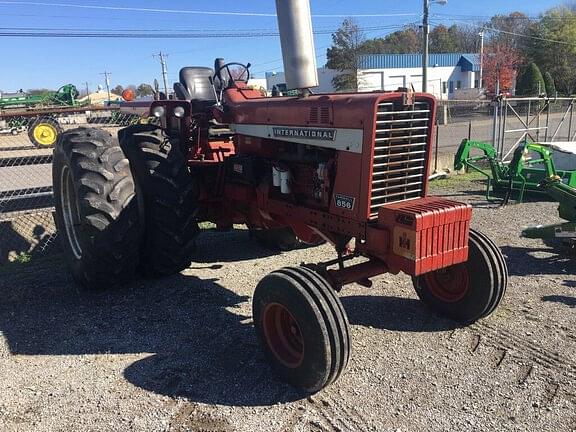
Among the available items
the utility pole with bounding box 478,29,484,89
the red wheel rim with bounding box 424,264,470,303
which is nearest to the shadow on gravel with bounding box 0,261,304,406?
the red wheel rim with bounding box 424,264,470,303

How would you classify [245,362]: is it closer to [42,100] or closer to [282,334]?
[282,334]

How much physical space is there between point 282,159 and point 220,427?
6.91ft

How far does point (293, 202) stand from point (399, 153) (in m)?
1.02

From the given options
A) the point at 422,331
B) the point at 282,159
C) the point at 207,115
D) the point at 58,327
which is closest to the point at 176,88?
the point at 207,115

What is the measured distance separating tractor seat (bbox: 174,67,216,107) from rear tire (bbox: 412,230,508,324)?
3.43 meters

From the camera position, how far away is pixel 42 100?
25484 millimetres

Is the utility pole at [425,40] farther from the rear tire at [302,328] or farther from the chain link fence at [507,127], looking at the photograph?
the rear tire at [302,328]

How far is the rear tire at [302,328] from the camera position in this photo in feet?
A: 10.4

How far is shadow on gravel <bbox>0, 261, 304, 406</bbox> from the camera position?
11.5 feet

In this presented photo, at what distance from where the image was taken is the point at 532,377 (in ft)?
11.3

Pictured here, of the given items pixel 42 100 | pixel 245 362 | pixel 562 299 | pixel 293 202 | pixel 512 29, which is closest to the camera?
pixel 245 362

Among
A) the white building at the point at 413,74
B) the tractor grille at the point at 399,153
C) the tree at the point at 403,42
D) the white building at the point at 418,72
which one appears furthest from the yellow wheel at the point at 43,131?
the tree at the point at 403,42

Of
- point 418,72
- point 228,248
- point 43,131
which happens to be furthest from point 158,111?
point 418,72

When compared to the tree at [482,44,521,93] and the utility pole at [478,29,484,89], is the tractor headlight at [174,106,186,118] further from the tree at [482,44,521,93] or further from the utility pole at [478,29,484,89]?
the tree at [482,44,521,93]
